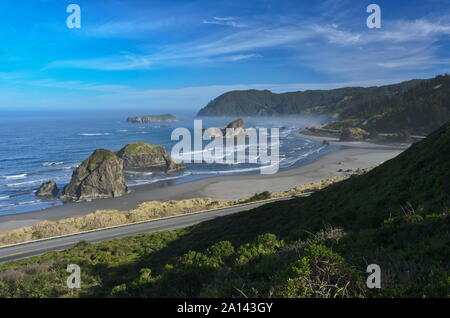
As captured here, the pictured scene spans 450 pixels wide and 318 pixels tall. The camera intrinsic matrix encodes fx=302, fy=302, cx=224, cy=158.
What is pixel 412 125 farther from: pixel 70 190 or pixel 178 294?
pixel 178 294

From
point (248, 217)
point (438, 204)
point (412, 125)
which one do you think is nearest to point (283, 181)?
point (248, 217)

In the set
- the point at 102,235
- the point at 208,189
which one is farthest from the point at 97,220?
the point at 208,189

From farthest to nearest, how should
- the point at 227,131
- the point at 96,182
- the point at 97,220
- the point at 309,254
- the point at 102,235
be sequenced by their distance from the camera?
1. the point at 227,131
2. the point at 96,182
3. the point at 97,220
4. the point at 102,235
5. the point at 309,254

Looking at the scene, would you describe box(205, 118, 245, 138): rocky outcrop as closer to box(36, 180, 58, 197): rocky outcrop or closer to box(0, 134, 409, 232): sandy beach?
box(0, 134, 409, 232): sandy beach

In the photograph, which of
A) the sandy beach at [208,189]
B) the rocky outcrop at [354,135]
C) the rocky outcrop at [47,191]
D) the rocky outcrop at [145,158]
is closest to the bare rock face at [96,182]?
the rocky outcrop at [47,191]

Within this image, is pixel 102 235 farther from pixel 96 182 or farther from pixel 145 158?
pixel 145 158

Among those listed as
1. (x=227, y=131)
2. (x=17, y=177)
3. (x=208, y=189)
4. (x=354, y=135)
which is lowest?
(x=208, y=189)

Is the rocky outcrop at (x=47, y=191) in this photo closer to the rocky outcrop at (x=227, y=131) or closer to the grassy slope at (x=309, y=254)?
the grassy slope at (x=309, y=254)
